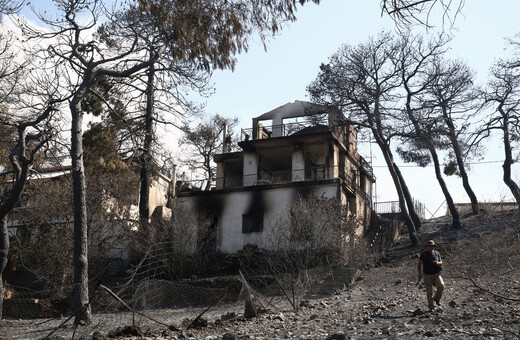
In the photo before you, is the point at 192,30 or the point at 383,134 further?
the point at 383,134

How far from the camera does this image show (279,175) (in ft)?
117

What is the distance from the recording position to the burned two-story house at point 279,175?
101 feet

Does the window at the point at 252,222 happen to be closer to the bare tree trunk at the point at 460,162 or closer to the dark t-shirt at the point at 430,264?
the bare tree trunk at the point at 460,162

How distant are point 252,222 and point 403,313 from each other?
18829 mm

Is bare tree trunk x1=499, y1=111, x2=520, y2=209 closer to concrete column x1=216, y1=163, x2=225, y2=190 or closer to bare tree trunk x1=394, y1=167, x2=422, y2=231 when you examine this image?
bare tree trunk x1=394, y1=167, x2=422, y2=231

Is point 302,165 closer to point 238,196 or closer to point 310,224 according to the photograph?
point 238,196

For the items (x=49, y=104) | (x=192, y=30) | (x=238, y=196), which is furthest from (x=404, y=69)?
(x=192, y=30)

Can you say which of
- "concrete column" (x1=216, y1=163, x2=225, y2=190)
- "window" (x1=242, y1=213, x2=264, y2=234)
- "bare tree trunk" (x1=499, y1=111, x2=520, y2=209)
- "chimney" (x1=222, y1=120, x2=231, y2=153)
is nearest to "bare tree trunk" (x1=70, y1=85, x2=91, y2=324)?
"window" (x1=242, y1=213, x2=264, y2=234)

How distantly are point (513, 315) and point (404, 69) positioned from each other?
23814 mm

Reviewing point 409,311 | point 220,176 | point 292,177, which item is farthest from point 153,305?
point 220,176

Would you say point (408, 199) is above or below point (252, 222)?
above

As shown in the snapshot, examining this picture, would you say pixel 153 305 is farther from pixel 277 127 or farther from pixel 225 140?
pixel 225 140

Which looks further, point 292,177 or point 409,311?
point 292,177

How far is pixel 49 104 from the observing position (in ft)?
51.2
